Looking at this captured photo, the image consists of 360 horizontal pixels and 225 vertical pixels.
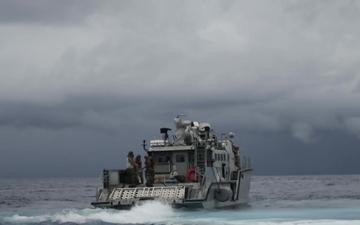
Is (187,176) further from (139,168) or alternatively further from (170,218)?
(170,218)

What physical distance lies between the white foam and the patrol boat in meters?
0.67

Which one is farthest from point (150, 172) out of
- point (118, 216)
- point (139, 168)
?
point (118, 216)

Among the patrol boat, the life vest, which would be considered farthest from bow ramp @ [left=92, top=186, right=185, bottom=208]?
the life vest

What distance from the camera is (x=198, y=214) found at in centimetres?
3700

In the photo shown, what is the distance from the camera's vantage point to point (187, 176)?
41719 millimetres

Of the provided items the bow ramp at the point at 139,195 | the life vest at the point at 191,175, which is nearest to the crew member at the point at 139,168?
the life vest at the point at 191,175

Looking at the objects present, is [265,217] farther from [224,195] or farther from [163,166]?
[163,166]

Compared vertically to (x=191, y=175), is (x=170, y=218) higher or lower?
lower

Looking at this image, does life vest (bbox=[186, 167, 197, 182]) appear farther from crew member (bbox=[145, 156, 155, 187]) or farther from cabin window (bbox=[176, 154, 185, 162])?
cabin window (bbox=[176, 154, 185, 162])

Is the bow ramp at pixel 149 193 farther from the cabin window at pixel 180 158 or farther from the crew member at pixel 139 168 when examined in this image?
the cabin window at pixel 180 158

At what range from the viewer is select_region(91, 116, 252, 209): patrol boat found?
38.8 meters

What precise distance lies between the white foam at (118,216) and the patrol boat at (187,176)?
0.67 metres

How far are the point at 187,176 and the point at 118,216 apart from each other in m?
7.13

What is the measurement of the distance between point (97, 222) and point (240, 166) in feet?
60.5
